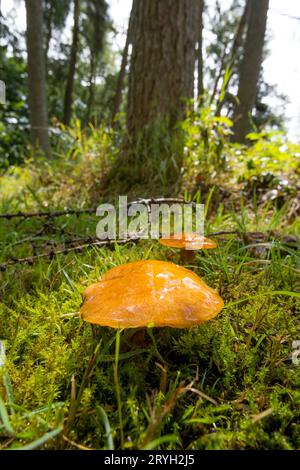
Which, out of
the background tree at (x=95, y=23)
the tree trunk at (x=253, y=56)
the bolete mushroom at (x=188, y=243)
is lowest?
the bolete mushroom at (x=188, y=243)

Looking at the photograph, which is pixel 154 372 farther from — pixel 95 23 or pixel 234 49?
pixel 95 23

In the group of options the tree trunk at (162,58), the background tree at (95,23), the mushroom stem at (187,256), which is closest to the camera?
the mushroom stem at (187,256)

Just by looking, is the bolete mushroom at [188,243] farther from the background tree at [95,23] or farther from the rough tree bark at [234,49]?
the background tree at [95,23]

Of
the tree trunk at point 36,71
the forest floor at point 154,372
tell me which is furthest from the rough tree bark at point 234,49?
the tree trunk at point 36,71

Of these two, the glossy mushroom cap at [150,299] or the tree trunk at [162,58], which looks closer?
the glossy mushroom cap at [150,299]

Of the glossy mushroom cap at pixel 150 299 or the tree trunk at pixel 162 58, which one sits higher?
the tree trunk at pixel 162 58

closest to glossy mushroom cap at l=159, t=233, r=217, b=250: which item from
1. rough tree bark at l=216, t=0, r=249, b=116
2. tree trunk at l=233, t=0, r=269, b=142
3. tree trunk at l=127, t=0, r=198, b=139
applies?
rough tree bark at l=216, t=0, r=249, b=116

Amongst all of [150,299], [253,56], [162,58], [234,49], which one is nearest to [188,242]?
[150,299]
